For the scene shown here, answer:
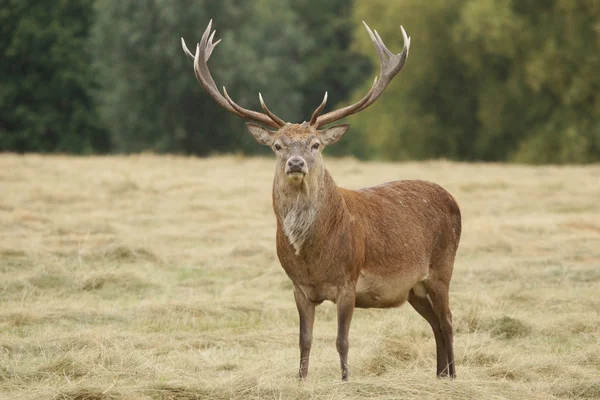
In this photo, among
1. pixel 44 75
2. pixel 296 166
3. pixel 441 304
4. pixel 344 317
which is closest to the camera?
pixel 296 166

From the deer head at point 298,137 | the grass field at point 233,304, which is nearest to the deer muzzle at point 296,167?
the deer head at point 298,137

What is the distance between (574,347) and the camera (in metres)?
8.07

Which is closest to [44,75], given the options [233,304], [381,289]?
[233,304]

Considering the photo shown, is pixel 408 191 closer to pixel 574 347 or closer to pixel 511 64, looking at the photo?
pixel 574 347

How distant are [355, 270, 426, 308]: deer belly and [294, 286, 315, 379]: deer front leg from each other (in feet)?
1.10

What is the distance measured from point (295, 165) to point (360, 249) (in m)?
0.75

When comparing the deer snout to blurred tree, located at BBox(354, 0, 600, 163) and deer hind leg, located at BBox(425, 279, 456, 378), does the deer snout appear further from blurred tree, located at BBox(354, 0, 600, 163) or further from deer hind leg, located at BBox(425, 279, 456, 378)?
blurred tree, located at BBox(354, 0, 600, 163)

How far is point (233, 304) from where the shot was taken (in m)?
9.52

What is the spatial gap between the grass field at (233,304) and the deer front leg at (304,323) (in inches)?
8.8

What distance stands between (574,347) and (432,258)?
1542 mm

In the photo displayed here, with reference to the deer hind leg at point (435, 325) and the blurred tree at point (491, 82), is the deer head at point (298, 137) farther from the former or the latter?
the blurred tree at point (491, 82)

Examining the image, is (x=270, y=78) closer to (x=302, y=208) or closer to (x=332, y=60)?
(x=332, y=60)

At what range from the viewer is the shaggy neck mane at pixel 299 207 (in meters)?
6.62

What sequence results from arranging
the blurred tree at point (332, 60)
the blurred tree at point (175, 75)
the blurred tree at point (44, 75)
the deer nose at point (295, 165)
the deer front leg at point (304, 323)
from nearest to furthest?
the deer nose at point (295, 165) < the deer front leg at point (304, 323) < the blurred tree at point (175, 75) < the blurred tree at point (44, 75) < the blurred tree at point (332, 60)
